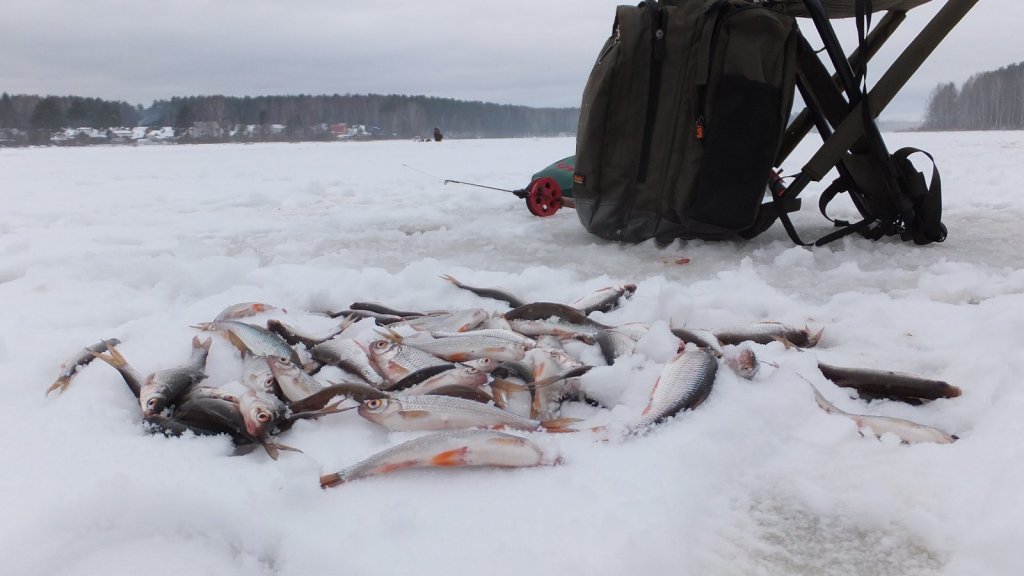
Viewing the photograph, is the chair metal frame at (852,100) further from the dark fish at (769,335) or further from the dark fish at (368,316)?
the dark fish at (368,316)

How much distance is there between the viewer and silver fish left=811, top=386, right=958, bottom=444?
64.1 inches

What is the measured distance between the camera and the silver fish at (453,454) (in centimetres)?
153

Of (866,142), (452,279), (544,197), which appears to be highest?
(866,142)

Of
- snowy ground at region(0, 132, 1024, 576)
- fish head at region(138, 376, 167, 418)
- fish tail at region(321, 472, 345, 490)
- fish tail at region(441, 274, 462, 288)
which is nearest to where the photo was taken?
snowy ground at region(0, 132, 1024, 576)

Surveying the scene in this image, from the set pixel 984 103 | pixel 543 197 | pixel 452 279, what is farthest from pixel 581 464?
pixel 984 103

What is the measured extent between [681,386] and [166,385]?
155 centimetres

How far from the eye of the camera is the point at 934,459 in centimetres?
154

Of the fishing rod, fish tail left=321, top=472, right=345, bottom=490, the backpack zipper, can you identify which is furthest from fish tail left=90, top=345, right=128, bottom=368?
the fishing rod

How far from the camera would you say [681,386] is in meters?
1.85

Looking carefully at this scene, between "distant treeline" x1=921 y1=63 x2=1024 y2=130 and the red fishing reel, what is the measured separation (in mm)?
65937

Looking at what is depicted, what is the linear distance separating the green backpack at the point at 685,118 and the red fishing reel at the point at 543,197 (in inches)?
36.8

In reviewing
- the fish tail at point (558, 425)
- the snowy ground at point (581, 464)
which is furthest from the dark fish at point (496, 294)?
the fish tail at point (558, 425)

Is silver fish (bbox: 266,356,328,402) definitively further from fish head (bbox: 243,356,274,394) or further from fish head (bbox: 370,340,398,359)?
fish head (bbox: 370,340,398,359)

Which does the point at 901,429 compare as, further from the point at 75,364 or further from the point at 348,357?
the point at 75,364
